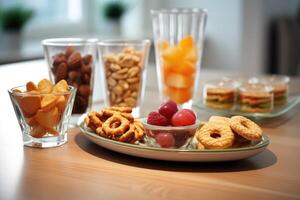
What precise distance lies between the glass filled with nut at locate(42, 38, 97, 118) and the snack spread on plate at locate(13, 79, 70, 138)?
16 centimetres

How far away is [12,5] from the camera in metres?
3.22

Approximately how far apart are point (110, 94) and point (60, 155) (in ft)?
1.13

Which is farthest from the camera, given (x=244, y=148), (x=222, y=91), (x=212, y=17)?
(x=212, y=17)

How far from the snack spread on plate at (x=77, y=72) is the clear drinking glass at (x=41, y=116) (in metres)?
0.16

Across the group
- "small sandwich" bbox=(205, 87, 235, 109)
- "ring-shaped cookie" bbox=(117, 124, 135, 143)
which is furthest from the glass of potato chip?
"small sandwich" bbox=(205, 87, 235, 109)

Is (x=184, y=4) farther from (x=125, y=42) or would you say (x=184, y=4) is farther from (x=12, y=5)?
(x=125, y=42)

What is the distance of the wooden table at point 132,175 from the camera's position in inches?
28.6

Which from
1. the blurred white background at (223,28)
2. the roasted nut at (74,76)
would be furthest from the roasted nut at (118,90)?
the blurred white background at (223,28)

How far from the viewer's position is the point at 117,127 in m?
0.93

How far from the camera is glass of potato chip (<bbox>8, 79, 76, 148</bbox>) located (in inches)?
36.8

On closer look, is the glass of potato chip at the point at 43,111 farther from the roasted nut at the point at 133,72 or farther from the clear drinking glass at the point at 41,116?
the roasted nut at the point at 133,72

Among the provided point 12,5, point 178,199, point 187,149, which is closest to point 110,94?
point 187,149

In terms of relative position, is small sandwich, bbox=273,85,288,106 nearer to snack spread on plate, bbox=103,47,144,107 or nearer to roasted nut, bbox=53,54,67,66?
snack spread on plate, bbox=103,47,144,107

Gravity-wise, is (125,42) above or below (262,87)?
above
